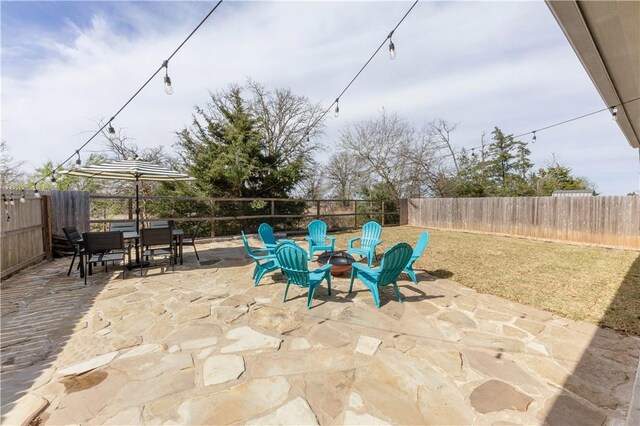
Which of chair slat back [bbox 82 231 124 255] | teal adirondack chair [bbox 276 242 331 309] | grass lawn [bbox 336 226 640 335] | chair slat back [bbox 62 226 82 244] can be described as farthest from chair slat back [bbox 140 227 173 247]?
Answer: grass lawn [bbox 336 226 640 335]

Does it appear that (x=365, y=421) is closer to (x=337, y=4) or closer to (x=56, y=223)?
(x=337, y=4)

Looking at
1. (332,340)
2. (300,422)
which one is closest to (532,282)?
(332,340)

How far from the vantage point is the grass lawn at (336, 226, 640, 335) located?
351 centimetres

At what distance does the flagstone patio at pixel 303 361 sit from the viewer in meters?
1.81

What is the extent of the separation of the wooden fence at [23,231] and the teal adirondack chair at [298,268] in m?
4.81

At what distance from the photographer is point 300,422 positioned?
1.70m

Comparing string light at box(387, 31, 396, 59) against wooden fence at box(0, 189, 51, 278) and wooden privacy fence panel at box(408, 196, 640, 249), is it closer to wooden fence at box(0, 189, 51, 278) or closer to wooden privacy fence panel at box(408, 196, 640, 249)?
wooden fence at box(0, 189, 51, 278)

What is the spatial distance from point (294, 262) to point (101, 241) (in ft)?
11.4

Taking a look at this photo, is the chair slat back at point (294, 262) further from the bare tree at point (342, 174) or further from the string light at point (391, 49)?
the bare tree at point (342, 174)

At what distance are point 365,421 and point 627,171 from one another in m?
27.0

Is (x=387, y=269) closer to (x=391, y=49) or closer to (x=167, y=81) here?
(x=391, y=49)

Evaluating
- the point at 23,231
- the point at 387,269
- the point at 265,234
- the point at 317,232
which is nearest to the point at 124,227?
the point at 23,231

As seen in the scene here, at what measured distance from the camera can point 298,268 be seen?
3.50 m

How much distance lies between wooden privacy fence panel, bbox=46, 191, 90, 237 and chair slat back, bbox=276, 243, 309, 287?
21.4 feet
